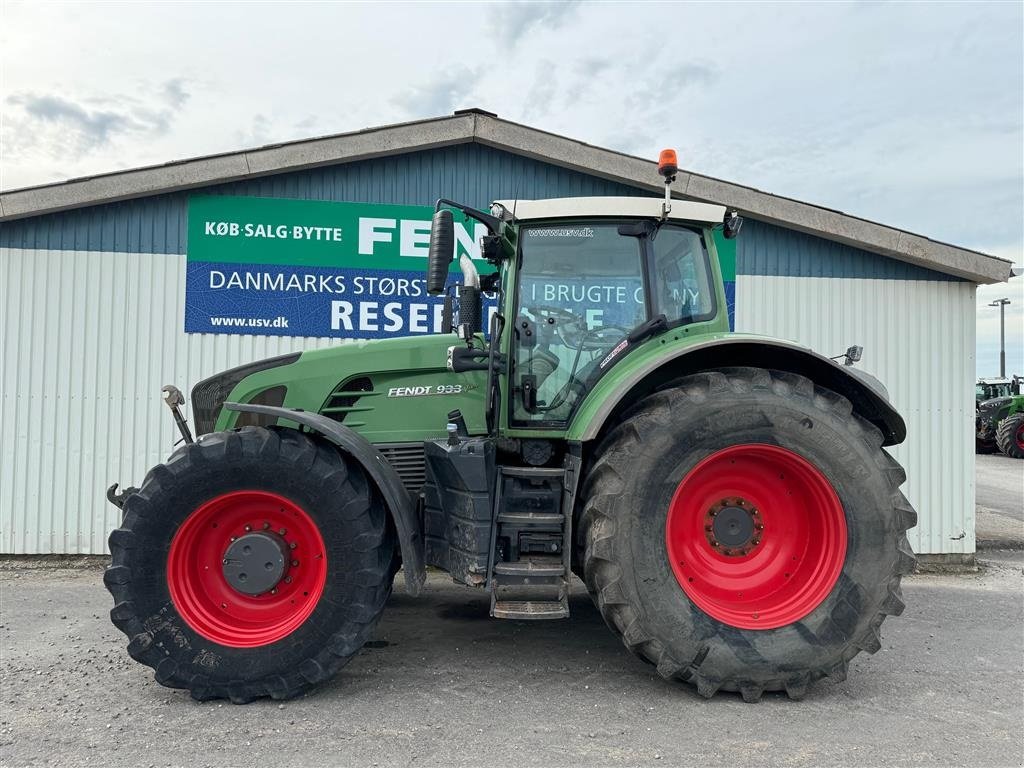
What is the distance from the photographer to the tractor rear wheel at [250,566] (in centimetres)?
313

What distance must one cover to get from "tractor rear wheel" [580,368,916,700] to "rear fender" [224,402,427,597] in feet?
2.80

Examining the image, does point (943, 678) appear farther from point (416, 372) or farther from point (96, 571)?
point (96, 571)

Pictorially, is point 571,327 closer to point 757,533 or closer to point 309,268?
point 757,533

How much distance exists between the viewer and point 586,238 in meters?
3.63

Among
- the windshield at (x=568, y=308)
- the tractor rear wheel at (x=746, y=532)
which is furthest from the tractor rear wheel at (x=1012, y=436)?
the windshield at (x=568, y=308)

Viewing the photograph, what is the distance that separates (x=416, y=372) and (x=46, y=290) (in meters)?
4.26

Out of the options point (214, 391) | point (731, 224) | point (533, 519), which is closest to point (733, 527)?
point (533, 519)

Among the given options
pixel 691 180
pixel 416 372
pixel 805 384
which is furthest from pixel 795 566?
pixel 691 180

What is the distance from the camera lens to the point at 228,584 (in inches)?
130

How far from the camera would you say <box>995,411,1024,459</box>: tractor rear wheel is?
17.4 metres

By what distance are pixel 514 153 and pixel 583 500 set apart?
4062 mm

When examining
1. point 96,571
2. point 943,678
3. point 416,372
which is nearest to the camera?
point 943,678

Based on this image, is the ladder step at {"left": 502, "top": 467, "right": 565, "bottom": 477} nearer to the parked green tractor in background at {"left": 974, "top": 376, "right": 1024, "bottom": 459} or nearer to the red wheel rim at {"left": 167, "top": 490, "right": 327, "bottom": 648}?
the red wheel rim at {"left": 167, "top": 490, "right": 327, "bottom": 648}

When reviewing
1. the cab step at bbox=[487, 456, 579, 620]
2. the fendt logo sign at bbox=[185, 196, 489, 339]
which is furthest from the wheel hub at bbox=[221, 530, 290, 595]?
the fendt logo sign at bbox=[185, 196, 489, 339]
